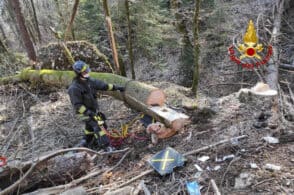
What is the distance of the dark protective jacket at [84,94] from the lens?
5.57 metres

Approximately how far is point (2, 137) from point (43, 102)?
2.34 meters

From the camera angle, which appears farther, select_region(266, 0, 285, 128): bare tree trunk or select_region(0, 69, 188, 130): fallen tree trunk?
select_region(0, 69, 188, 130): fallen tree trunk

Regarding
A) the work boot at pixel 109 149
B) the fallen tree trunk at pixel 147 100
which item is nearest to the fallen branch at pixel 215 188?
the fallen tree trunk at pixel 147 100

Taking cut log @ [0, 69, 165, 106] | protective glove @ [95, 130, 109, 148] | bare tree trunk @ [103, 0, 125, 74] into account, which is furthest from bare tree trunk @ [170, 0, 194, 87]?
protective glove @ [95, 130, 109, 148]

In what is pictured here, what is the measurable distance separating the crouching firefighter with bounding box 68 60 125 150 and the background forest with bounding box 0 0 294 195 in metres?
0.56

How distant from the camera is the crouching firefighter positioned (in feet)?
18.3

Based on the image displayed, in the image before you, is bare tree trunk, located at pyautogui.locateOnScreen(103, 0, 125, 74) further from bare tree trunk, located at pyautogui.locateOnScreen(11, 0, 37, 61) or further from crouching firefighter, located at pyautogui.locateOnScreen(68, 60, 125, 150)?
bare tree trunk, located at pyautogui.locateOnScreen(11, 0, 37, 61)

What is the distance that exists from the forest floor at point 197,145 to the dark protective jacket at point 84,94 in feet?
3.27

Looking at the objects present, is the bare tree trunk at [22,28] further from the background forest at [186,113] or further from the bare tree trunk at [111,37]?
the bare tree trunk at [111,37]

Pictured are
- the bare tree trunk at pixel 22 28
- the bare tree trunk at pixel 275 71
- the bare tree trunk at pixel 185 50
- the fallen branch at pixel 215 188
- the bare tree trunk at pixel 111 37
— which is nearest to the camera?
the fallen branch at pixel 215 188

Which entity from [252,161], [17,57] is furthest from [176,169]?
[17,57]

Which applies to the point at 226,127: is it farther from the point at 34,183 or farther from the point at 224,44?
the point at 224,44

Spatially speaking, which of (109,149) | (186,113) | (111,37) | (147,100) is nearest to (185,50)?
(111,37)

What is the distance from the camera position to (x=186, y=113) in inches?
248
